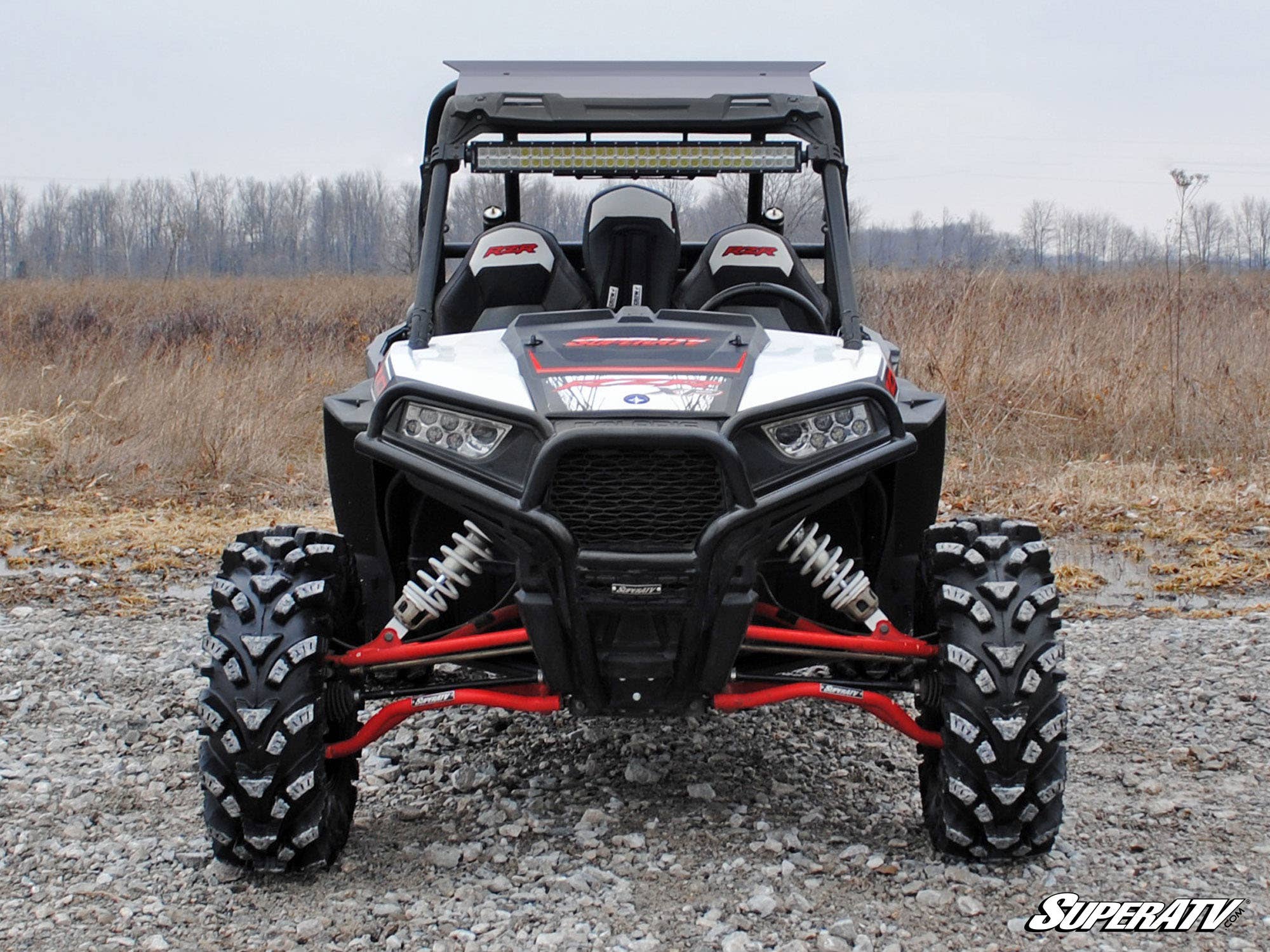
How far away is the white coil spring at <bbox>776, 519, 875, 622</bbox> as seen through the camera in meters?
3.16

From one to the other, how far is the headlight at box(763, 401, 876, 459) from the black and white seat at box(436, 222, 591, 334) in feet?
4.18

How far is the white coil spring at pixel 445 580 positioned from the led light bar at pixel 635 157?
122 centimetres

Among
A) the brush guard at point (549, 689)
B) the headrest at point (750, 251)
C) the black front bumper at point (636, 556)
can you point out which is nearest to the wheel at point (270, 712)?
the brush guard at point (549, 689)

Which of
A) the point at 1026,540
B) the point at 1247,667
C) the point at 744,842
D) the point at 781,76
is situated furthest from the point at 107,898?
the point at 1247,667

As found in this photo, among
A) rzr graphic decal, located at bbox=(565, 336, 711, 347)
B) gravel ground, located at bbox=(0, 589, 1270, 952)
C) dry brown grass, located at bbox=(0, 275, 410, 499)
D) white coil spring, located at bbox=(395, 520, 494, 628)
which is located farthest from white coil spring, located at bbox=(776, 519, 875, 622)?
dry brown grass, located at bbox=(0, 275, 410, 499)

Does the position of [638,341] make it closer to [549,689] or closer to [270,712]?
[549,689]

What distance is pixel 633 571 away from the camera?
9.27 ft

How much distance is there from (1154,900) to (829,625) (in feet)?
3.46

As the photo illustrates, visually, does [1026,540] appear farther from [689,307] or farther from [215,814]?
[215,814]

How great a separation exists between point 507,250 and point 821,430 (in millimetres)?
1430

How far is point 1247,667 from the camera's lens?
4.63 meters

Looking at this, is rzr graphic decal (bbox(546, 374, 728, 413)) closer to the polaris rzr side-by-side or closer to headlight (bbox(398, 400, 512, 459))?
Result: the polaris rzr side-by-side

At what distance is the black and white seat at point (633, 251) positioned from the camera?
415 cm

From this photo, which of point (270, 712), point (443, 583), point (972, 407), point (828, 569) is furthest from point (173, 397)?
point (828, 569)
